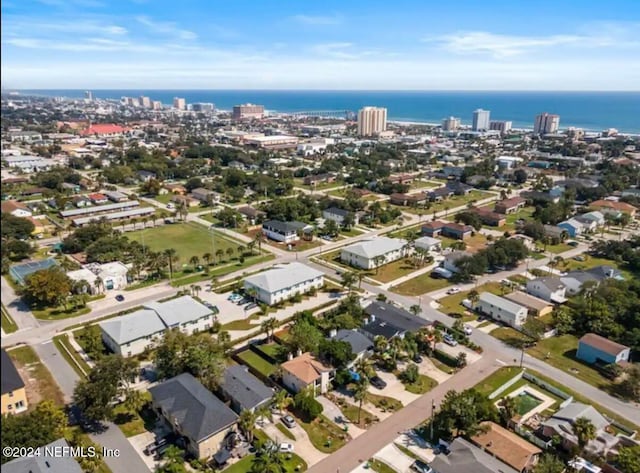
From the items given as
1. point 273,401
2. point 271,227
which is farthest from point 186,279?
point 273,401

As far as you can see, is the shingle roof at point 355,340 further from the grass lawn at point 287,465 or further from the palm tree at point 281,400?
the grass lawn at point 287,465

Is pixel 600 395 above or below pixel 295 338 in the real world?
below

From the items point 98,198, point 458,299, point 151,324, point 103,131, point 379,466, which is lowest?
point 379,466

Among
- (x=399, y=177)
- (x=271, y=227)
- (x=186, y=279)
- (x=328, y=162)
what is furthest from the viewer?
(x=328, y=162)

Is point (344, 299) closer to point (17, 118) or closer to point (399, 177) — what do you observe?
point (399, 177)

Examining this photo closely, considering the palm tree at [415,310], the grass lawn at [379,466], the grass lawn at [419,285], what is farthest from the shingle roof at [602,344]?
the grass lawn at [379,466]

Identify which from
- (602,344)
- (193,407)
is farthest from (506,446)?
(193,407)

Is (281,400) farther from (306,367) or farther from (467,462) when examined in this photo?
(467,462)
